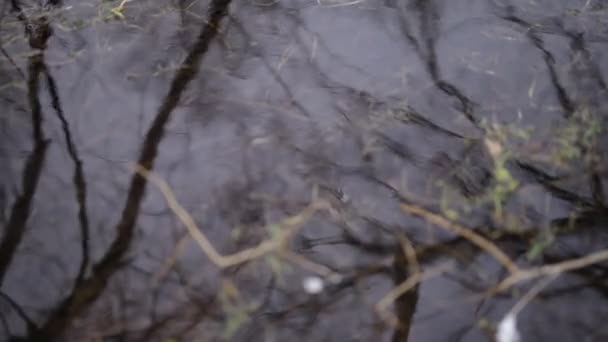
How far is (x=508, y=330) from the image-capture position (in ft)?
3.04

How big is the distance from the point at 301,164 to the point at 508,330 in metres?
0.45

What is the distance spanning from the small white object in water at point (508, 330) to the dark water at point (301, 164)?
18 mm

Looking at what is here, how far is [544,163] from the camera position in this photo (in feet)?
3.47

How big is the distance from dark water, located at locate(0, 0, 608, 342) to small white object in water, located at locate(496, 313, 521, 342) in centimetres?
2

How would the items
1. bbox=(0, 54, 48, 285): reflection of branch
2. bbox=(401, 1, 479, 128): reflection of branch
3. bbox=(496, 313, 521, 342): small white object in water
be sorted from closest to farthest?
bbox=(496, 313, 521, 342): small white object in water
bbox=(0, 54, 48, 285): reflection of branch
bbox=(401, 1, 479, 128): reflection of branch

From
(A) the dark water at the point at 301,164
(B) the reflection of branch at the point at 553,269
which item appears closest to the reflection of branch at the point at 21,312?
(A) the dark water at the point at 301,164

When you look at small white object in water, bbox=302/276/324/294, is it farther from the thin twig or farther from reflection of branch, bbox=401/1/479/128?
reflection of branch, bbox=401/1/479/128

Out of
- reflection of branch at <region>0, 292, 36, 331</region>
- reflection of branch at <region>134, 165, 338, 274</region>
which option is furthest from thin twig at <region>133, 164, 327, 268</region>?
reflection of branch at <region>0, 292, 36, 331</region>

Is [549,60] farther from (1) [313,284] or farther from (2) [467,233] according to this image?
(1) [313,284]

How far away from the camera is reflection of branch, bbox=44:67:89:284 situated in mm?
1010

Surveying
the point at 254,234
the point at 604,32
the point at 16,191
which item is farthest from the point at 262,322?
the point at 604,32

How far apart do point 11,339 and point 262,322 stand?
0.40 metres

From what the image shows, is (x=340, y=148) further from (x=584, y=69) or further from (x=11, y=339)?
(x=11, y=339)

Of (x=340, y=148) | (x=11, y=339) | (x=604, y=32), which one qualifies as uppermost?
(x=604, y=32)
